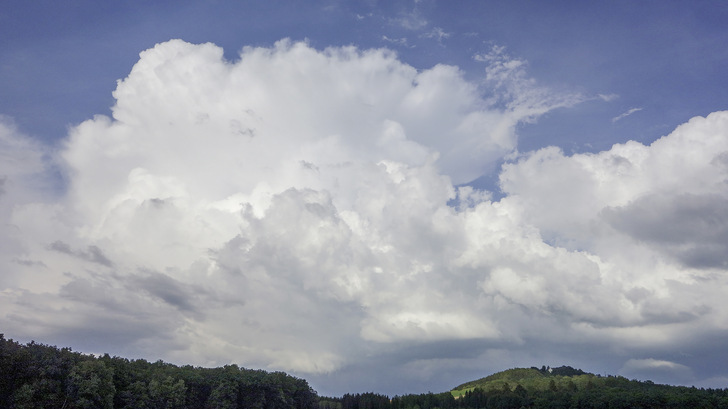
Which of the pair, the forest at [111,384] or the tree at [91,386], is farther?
the tree at [91,386]

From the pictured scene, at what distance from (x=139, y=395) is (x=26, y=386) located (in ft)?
109

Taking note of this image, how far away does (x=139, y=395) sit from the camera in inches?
5310

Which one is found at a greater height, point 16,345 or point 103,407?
point 16,345

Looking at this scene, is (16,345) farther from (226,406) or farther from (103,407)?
(226,406)

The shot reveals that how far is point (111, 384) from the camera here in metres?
124

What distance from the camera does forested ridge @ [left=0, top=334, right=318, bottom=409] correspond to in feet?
360

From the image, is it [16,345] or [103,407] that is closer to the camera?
[16,345]

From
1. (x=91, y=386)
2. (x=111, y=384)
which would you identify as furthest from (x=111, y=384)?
(x=91, y=386)

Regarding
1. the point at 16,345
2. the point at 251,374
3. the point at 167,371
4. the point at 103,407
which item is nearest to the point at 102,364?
the point at 103,407

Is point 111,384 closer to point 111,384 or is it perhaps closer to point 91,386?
point 111,384

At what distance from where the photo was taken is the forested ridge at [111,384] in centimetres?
10981

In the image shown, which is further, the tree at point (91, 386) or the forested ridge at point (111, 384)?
the tree at point (91, 386)

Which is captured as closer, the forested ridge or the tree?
the forested ridge

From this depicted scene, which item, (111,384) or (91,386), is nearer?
(91,386)
